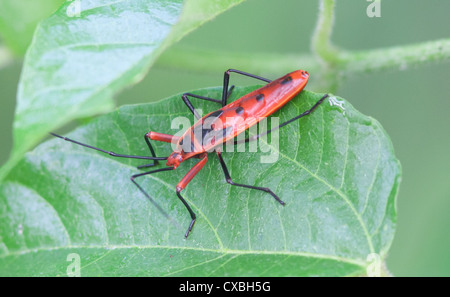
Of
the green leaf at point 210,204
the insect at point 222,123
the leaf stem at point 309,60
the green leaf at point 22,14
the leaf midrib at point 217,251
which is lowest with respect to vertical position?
the leaf midrib at point 217,251

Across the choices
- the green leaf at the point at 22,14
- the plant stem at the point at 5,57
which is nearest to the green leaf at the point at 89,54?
the green leaf at the point at 22,14

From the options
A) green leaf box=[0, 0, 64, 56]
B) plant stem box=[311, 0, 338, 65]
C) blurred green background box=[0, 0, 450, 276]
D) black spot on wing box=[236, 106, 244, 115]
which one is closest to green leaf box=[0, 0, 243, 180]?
plant stem box=[311, 0, 338, 65]

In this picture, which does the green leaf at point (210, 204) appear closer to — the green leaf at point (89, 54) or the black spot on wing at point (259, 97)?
the black spot on wing at point (259, 97)

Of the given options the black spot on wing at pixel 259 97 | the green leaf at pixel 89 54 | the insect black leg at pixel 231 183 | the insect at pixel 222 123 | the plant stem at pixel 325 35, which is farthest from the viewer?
the black spot on wing at pixel 259 97

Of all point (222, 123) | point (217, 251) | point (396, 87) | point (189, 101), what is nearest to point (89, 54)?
point (189, 101)

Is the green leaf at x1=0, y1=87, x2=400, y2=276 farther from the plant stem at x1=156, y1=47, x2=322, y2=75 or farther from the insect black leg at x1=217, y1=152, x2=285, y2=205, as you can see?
the plant stem at x1=156, y1=47, x2=322, y2=75

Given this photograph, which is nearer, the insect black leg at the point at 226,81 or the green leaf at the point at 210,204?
the green leaf at the point at 210,204

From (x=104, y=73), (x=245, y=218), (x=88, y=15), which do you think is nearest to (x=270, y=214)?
(x=245, y=218)
